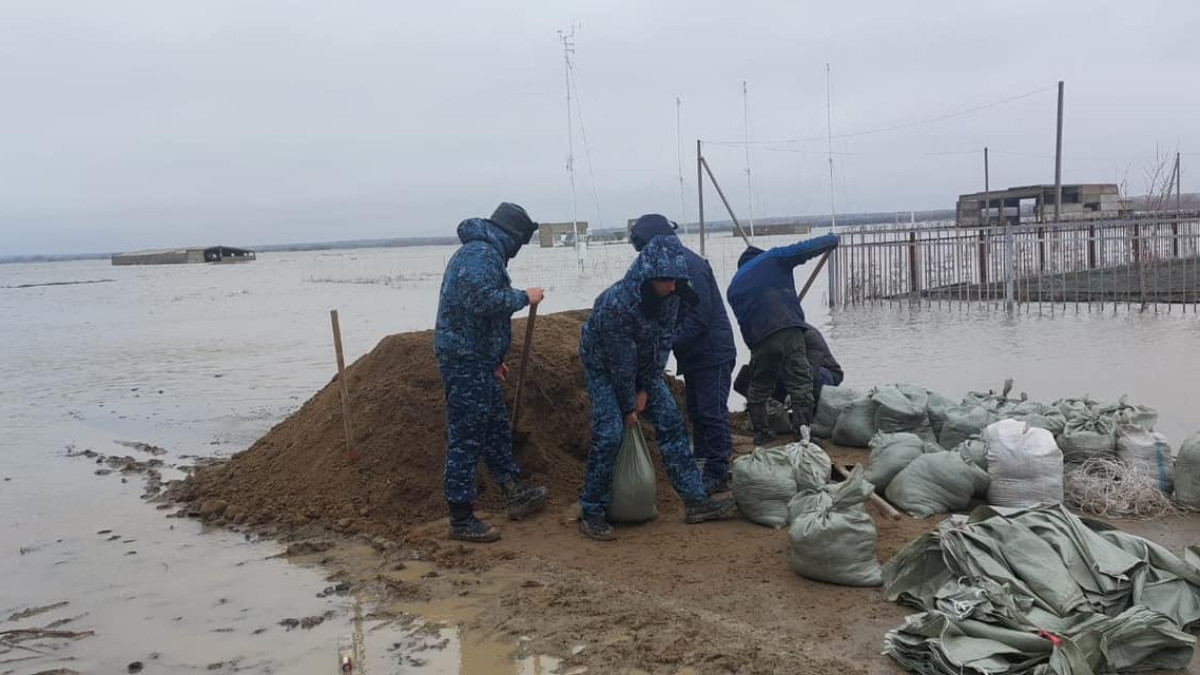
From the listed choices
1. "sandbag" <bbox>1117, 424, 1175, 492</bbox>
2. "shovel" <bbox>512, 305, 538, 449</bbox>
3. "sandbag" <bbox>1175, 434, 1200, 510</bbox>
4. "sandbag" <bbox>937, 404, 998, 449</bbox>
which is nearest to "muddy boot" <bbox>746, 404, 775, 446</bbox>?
"sandbag" <bbox>937, 404, 998, 449</bbox>

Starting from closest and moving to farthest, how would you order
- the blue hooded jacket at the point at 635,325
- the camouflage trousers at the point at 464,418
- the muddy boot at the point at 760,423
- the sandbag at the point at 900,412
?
1. the blue hooded jacket at the point at 635,325
2. the camouflage trousers at the point at 464,418
3. the sandbag at the point at 900,412
4. the muddy boot at the point at 760,423

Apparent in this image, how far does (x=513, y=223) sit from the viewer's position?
4.99 metres

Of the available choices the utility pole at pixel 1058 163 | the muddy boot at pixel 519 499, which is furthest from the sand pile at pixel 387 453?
the utility pole at pixel 1058 163

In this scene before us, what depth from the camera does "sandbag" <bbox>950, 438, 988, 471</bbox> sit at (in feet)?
16.7

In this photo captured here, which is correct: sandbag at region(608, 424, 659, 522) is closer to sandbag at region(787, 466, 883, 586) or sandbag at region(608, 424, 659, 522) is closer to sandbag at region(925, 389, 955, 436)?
sandbag at region(787, 466, 883, 586)

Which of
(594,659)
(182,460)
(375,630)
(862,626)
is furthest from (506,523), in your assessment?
(182,460)

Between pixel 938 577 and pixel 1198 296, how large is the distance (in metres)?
14.4

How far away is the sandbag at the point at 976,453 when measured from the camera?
508 centimetres

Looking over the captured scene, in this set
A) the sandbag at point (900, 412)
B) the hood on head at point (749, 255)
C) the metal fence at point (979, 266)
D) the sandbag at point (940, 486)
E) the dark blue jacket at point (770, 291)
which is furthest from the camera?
the metal fence at point (979, 266)

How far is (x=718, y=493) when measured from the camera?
5.45m

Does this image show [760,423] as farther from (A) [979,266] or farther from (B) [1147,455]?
(A) [979,266]

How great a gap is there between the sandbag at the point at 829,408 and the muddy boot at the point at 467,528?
2980 millimetres

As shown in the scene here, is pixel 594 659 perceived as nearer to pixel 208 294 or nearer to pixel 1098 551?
pixel 1098 551

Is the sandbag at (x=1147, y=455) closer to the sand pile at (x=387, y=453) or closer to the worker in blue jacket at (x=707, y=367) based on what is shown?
the worker in blue jacket at (x=707, y=367)
